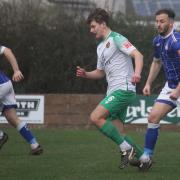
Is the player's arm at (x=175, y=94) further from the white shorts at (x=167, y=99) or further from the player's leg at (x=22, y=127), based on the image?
the player's leg at (x=22, y=127)

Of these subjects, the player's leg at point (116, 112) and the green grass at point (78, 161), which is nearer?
the green grass at point (78, 161)

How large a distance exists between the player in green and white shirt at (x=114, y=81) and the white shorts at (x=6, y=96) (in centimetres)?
222

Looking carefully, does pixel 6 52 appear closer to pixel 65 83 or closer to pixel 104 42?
pixel 104 42

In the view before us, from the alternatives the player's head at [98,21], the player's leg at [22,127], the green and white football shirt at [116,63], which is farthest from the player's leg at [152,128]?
the player's leg at [22,127]

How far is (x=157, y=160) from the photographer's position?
35.4 feet

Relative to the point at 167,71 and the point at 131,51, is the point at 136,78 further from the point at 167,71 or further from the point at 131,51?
the point at 167,71

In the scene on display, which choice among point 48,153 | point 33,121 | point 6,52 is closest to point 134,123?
point 33,121

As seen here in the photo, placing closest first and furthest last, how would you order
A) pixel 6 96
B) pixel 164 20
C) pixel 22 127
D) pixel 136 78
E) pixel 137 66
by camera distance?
pixel 136 78 < pixel 137 66 < pixel 164 20 < pixel 6 96 < pixel 22 127

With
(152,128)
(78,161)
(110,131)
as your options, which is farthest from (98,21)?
(78,161)

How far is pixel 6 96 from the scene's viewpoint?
1135 centimetres

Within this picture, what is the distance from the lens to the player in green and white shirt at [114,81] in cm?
925

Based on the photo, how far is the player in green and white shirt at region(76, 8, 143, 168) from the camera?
925 cm

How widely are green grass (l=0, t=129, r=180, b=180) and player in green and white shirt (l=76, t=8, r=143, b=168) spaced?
0.40 meters

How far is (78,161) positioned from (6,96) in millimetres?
Answer: 1638
